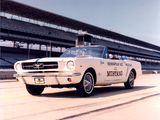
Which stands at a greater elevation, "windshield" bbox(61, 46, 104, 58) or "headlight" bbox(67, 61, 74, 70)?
"windshield" bbox(61, 46, 104, 58)

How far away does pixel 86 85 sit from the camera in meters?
6.56

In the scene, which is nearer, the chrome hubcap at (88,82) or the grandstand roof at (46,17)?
the chrome hubcap at (88,82)

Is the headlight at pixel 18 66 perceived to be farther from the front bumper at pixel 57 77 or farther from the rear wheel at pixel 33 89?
the front bumper at pixel 57 77

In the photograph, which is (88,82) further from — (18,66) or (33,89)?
(18,66)

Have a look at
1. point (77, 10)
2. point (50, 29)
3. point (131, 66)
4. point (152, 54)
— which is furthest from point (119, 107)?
point (152, 54)

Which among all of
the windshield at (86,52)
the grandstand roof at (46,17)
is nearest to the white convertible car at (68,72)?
the windshield at (86,52)

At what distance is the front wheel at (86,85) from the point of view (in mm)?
6316

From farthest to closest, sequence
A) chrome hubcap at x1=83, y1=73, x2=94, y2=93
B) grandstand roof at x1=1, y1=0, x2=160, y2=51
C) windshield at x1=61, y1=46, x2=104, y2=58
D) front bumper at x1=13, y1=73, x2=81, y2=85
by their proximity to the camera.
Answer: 1. grandstand roof at x1=1, y1=0, x2=160, y2=51
2. windshield at x1=61, y1=46, x2=104, y2=58
3. chrome hubcap at x1=83, y1=73, x2=94, y2=93
4. front bumper at x1=13, y1=73, x2=81, y2=85

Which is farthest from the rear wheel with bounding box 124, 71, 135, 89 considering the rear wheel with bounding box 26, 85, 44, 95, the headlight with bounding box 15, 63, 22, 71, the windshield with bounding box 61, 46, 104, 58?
the headlight with bounding box 15, 63, 22, 71

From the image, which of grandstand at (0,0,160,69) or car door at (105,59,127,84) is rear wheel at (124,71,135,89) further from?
grandstand at (0,0,160,69)

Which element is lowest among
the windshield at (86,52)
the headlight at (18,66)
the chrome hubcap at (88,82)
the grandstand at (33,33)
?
the chrome hubcap at (88,82)

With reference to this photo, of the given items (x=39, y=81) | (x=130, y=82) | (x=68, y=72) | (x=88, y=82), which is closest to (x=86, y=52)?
(x=88, y=82)

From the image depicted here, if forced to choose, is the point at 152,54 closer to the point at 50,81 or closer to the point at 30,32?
the point at 30,32

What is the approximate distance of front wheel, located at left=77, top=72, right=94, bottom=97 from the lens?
249 inches
